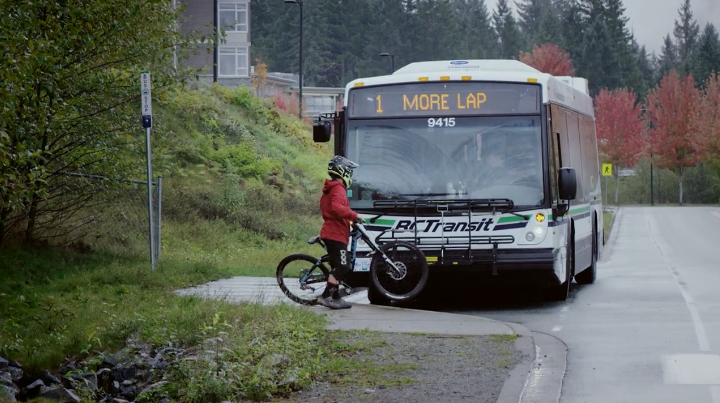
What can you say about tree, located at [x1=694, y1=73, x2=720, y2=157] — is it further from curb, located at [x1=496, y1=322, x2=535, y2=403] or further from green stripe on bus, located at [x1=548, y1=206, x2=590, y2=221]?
curb, located at [x1=496, y1=322, x2=535, y2=403]

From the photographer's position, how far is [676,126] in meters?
95.3

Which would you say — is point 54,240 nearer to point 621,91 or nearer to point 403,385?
point 403,385

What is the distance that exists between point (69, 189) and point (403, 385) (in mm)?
10318

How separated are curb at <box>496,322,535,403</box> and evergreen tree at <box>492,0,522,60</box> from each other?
117192 mm

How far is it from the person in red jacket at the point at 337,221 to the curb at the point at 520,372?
267 cm

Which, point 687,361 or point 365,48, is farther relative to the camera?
point 365,48

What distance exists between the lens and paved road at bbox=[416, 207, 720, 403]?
10164mm

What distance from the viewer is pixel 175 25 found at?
64.1ft

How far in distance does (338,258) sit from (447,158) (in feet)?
6.67

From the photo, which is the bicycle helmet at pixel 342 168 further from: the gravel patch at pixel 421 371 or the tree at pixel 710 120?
the tree at pixel 710 120

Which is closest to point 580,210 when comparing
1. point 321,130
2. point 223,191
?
point 321,130

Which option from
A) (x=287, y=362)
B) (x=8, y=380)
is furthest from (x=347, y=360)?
(x=8, y=380)

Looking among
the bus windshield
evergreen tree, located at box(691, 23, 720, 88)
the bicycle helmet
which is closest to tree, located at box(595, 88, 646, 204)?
evergreen tree, located at box(691, 23, 720, 88)

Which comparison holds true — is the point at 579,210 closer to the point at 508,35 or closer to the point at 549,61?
the point at 549,61
